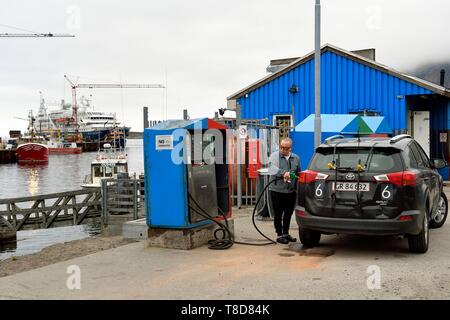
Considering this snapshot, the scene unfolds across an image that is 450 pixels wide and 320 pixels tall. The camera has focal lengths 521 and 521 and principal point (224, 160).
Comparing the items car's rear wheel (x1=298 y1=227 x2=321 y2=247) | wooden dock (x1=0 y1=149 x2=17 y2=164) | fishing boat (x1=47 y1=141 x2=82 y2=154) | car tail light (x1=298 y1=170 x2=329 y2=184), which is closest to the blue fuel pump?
car's rear wheel (x1=298 y1=227 x2=321 y2=247)

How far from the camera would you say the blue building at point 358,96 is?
18.5 m

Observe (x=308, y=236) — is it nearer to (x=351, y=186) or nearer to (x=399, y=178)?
(x=351, y=186)

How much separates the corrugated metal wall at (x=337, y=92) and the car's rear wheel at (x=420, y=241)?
11.4m

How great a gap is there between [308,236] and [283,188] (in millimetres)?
995

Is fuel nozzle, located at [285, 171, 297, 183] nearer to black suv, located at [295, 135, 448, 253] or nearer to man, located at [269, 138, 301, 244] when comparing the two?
man, located at [269, 138, 301, 244]

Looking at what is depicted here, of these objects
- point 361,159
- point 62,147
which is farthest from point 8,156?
point 361,159

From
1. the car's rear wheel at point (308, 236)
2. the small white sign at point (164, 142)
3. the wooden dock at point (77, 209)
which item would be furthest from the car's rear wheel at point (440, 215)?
the wooden dock at point (77, 209)

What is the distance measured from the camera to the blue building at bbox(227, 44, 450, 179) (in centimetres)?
1845

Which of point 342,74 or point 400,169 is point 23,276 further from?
point 342,74

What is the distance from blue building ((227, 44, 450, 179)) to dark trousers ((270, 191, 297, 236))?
10.6 m

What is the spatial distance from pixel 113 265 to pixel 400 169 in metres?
4.32

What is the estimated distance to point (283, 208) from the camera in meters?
8.94

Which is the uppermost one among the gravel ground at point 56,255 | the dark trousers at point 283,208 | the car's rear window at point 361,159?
the car's rear window at point 361,159

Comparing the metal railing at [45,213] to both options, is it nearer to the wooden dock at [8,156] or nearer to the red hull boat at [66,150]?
the wooden dock at [8,156]
